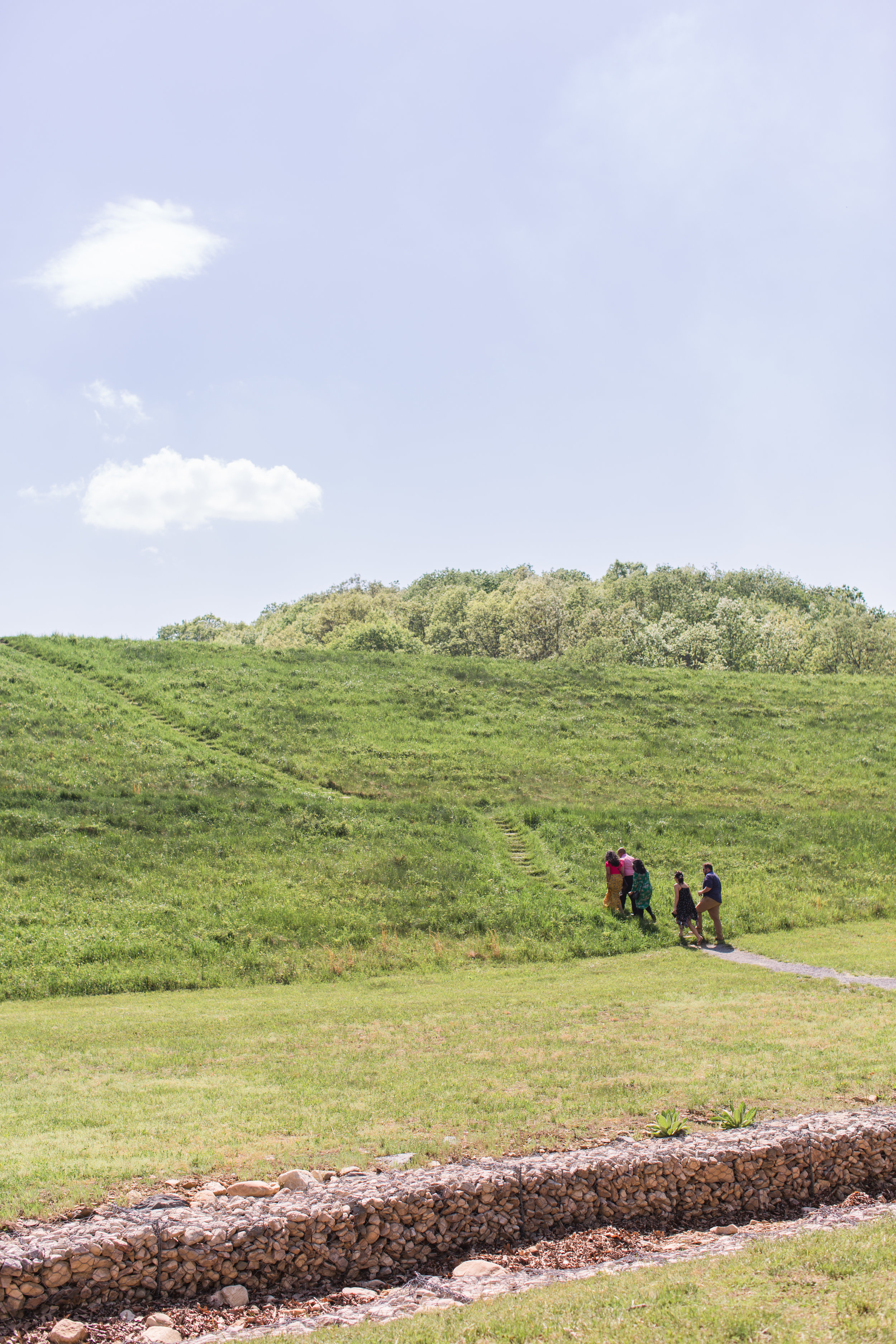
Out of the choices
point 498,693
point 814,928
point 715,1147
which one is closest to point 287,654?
point 498,693

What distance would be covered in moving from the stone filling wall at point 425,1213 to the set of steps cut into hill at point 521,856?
1737 cm

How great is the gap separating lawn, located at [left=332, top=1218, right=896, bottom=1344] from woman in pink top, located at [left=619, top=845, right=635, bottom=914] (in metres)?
17.2

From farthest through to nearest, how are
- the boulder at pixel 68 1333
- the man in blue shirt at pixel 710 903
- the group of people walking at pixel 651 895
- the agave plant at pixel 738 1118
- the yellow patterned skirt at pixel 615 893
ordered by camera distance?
the yellow patterned skirt at pixel 615 893 → the group of people walking at pixel 651 895 → the man in blue shirt at pixel 710 903 → the agave plant at pixel 738 1118 → the boulder at pixel 68 1333

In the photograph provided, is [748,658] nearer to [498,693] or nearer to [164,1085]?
[498,693]

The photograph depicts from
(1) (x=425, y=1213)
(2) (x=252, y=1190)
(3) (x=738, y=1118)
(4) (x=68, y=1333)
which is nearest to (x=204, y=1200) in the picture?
(2) (x=252, y=1190)

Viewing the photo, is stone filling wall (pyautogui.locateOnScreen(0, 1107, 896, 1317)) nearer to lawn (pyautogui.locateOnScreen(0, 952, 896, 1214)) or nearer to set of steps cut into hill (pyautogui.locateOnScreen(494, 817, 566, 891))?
lawn (pyautogui.locateOnScreen(0, 952, 896, 1214))

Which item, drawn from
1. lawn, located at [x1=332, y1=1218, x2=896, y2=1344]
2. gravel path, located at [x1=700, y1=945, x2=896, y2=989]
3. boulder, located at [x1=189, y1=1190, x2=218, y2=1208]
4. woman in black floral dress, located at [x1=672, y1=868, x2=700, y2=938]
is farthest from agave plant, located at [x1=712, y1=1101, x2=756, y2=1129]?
woman in black floral dress, located at [x1=672, y1=868, x2=700, y2=938]

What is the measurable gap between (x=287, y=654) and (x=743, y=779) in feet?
95.5

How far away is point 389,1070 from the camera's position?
12008mm

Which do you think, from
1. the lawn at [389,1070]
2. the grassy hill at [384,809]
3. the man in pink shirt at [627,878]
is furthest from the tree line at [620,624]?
the lawn at [389,1070]

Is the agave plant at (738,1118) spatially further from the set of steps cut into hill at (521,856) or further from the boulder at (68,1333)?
the set of steps cut into hill at (521,856)

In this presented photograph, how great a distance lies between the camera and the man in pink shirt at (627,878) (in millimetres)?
24297

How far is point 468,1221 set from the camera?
797 cm

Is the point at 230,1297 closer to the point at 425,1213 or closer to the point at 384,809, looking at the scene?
the point at 425,1213
